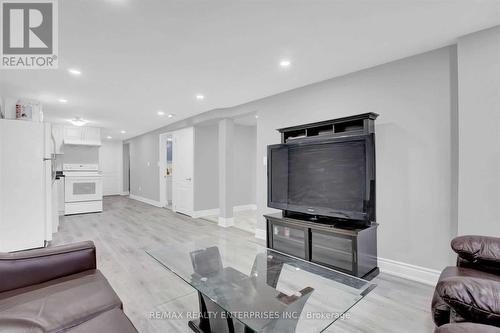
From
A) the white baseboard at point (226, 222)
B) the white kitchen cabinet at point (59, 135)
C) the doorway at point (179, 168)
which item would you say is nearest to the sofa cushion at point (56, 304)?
the white baseboard at point (226, 222)

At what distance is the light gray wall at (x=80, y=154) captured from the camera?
264 inches

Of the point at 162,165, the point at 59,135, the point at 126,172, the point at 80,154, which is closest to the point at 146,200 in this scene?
the point at 162,165

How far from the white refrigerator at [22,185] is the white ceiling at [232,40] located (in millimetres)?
729

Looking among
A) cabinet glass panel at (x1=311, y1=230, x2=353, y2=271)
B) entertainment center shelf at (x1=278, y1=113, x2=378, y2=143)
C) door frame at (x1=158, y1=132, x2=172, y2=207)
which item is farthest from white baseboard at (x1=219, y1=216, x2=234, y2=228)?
door frame at (x1=158, y1=132, x2=172, y2=207)

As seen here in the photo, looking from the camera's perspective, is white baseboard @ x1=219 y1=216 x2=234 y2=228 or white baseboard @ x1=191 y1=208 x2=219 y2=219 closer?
white baseboard @ x1=219 y1=216 x2=234 y2=228

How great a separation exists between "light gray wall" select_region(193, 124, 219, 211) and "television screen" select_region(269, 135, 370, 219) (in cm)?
287

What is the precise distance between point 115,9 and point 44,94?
3143 millimetres

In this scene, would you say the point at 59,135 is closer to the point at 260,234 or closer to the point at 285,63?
the point at 260,234

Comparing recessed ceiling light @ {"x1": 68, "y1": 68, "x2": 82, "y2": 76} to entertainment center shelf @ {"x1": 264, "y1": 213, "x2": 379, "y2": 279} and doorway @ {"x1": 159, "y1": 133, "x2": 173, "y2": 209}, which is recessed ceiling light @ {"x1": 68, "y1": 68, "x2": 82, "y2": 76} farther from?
doorway @ {"x1": 159, "y1": 133, "x2": 173, "y2": 209}

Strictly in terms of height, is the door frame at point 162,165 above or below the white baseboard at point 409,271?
above

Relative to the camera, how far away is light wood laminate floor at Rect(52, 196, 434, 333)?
1.87 m

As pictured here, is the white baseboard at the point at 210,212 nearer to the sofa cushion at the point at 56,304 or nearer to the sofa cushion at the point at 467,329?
the sofa cushion at the point at 56,304

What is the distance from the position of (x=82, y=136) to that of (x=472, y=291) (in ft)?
27.2

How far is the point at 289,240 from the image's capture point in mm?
3191
